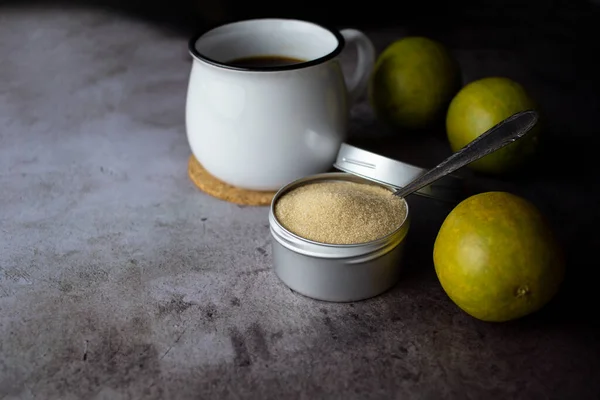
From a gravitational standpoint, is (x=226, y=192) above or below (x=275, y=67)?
Result: below

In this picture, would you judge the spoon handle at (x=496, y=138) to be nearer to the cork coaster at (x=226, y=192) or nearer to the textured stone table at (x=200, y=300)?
the textured stone table at (x=200, y=300)

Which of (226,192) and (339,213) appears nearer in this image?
(339,213)

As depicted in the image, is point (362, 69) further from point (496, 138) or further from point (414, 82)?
point (496, 138)

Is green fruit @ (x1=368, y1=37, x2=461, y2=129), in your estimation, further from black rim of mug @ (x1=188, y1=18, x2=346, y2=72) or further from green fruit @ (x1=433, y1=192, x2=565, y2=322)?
green fruit @ (x1=433, y1=192, x2=565, y2=322)

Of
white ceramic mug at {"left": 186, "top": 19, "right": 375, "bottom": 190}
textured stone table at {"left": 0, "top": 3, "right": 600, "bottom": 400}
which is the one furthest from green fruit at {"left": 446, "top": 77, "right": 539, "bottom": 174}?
white ceramic mug at {"left": 186, "top": 19, "right": 375, "bottom": 190}

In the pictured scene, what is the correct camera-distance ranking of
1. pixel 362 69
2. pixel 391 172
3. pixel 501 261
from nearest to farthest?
pixel 501 261 → pixel 391 172 → pixel 362 69

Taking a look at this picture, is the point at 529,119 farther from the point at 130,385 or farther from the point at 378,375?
the point at 130,385

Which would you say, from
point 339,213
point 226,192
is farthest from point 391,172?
point 226,192
